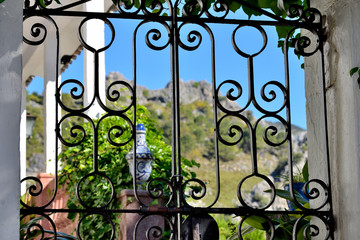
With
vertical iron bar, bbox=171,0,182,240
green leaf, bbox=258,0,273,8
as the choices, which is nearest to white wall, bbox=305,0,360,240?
green leaf, bbox=258,0,273,8

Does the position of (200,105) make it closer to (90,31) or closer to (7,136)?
(90,31)

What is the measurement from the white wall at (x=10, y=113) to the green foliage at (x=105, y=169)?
238 cm

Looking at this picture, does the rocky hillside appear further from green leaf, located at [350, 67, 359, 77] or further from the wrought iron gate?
green leaf, located at [350, 67, 359, 77]

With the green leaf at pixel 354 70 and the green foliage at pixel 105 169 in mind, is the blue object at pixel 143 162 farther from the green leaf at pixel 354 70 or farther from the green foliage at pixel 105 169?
the green leaf at pixel 354 70

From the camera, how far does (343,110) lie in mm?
2209

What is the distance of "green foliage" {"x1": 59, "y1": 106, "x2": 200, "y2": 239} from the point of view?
4383mm

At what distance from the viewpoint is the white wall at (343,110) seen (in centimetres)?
212

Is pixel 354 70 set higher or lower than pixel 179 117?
higher

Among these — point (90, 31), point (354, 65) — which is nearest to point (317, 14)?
point (354, 65)

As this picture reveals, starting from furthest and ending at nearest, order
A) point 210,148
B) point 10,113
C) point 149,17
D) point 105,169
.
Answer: point 210,148 → point 105,169 → point 149,17 → point 10,113

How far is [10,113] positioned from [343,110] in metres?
1.25

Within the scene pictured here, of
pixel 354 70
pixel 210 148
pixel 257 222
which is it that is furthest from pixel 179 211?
pixel 210 148

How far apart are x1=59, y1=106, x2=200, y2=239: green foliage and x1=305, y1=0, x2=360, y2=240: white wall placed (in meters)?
2.02

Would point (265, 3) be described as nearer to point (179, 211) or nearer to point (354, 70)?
point (354, 70)
